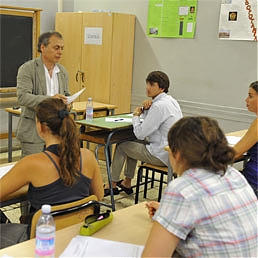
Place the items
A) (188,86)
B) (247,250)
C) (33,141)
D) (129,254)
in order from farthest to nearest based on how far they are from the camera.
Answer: (188,86), (33,141), (129,254), (247,250)

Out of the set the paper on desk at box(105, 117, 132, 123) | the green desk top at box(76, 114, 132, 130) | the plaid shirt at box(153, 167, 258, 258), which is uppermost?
the plaid shirt at box(153, 167, 258, 258)

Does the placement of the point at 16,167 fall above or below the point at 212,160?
below

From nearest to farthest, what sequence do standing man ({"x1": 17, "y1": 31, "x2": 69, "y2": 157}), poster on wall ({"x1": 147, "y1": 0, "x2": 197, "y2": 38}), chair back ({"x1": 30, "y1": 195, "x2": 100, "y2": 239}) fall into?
chair back ({"x1": 30, "y1": 195, "x2": 100, "y2": 239}) → standing man ({"x1": 17, "y1": 31, "x2": 69, "y2": 157}) → poster on wall ({"x1": 147, "y1": 0, "x2": 197, "y2": 38})

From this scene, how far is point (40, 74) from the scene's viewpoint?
320 centimetres

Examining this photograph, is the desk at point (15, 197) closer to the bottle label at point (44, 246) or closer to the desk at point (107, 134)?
the bottle label at point (44, 246)

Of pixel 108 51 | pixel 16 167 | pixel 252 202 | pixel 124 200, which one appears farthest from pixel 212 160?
pixel 108 51

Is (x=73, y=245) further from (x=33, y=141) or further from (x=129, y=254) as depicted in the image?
(x=33, y=141)

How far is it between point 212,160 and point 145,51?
4296 millimetres

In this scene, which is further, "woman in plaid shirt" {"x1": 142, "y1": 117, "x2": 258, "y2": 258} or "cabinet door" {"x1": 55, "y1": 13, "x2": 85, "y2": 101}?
"cabinet door" {"x1": 55, "y1": 13, "x2": 85, "y2": 101}

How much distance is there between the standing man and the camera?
3.15m

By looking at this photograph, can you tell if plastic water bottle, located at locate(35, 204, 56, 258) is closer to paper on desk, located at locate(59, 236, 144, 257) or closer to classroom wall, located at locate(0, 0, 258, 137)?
paper on desk, located at locate(59, 236, 144, 257)

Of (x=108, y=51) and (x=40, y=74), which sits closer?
(x=40, y=74)

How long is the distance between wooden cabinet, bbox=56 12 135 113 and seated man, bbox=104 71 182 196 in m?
1.62

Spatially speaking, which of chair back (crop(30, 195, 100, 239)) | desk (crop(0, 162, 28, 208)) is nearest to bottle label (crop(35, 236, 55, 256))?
chair back (crop(30, 195, 100, 239))
